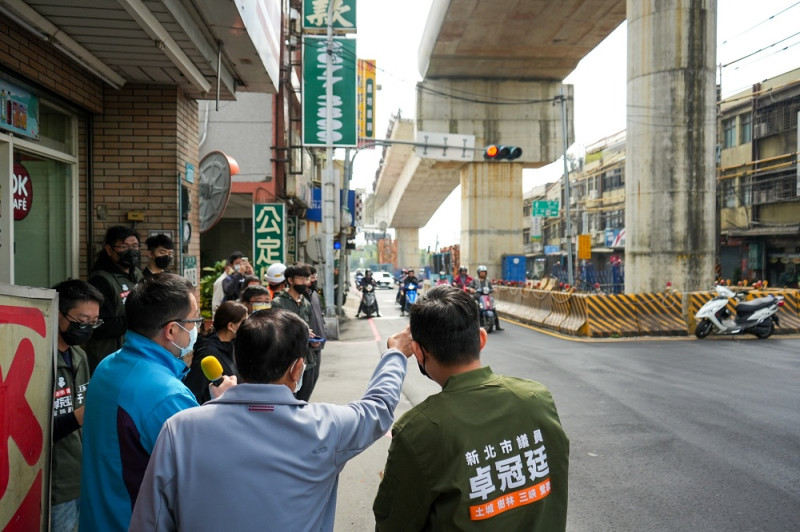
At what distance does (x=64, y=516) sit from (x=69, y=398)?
1.73 feet

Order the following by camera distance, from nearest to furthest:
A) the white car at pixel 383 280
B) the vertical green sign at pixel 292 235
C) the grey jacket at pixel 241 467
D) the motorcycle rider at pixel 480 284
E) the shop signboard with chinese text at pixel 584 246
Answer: the grey jacket at pixel 241 467 < the motorcycle rider at pixel 480 284 < the vertical green sign at pixel 292 235 < the shop signboard with chinese text at pixel 584 246 < the white car at pixel 383 280

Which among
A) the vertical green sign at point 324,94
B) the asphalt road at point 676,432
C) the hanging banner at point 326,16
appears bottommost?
the asphalt road at point 676,432

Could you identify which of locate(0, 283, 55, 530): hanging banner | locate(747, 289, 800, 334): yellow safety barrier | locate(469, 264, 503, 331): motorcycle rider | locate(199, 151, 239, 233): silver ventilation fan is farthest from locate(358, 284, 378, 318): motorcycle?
locate(0, 283, 55, 530): hanging banner

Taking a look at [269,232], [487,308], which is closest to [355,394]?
[269,232]

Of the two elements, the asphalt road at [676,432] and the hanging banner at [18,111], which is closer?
the asphalt road at [676,432]

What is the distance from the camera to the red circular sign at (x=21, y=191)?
5125mm

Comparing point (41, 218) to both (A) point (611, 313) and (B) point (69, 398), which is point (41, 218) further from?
(A) point (611, 313)

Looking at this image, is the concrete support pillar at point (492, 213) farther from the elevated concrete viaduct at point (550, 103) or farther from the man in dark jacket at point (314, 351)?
the man in dark jacket at point (314, 351)

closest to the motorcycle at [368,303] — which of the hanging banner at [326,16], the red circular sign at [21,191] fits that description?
the hanging banner at [326,16]

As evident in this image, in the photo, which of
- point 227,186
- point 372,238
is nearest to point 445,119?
point 227,186

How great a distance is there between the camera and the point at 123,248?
15.1ft

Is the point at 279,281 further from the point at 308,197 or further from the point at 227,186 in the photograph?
the point at 308,197

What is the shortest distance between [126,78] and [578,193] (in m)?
44.9

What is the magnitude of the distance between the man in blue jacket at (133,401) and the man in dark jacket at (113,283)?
1.91 meters
